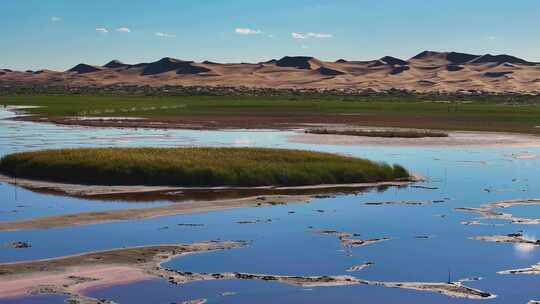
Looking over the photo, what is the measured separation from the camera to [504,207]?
29.0 meters

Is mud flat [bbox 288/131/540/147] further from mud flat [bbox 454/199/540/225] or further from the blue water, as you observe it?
mud flat [bbox 454/199/540/225]

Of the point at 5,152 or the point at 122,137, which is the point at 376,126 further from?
the point at 5,152

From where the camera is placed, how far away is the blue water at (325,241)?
1784cm

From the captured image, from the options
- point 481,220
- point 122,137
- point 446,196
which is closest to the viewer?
point 481,220

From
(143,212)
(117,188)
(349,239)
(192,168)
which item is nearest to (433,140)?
(192,168)

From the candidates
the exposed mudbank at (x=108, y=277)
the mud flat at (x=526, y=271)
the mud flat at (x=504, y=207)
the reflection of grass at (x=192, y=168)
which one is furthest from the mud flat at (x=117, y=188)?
the mud flat at (x=526, y=271)

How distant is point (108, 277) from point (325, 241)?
6553 millimetres

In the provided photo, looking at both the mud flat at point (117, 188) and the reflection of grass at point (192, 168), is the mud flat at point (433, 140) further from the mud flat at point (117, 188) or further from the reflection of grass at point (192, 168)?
the mud flat at point (117, 188)

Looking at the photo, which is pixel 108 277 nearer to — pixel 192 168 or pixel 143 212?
pixel 143 212

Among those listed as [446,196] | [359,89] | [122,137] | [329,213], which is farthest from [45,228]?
[359,89]

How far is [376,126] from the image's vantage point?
234ft

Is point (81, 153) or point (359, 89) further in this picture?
point (359, 89)

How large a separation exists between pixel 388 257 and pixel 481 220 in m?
6.37

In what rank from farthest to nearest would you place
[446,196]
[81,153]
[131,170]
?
1. [81,153]
2. [131,170]
3. [446,196]
